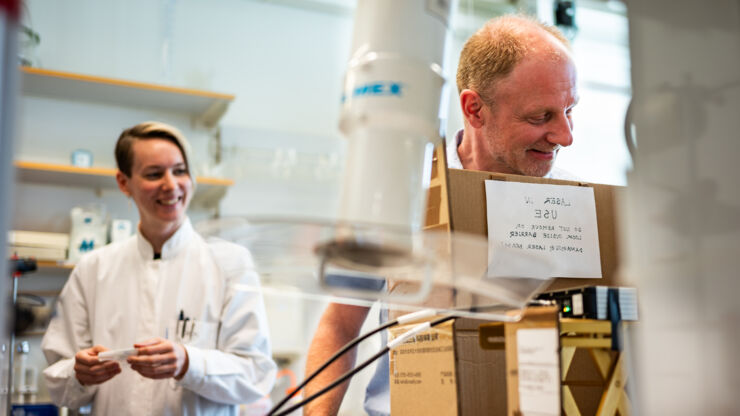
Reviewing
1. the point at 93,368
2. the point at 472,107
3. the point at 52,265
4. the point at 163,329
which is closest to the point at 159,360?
the point at 93,368

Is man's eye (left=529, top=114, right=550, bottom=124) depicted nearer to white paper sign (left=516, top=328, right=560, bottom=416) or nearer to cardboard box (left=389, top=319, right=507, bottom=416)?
cardboard box (left=389, top=319, right=507, bottom=416)

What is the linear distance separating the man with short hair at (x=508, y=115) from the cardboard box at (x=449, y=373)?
0.89 ft

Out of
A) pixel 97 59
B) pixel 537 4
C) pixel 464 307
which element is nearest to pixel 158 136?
pixel 97 59

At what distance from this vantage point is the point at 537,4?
12.2ft

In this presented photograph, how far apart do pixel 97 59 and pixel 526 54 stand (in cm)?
243

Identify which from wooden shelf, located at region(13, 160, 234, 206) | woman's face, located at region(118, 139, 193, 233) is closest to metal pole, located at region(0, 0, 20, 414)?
woman's face, located at region(118, 139, 193, 233)

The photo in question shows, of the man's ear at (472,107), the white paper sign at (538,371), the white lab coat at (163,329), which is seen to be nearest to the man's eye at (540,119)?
the man's ear at (472,107)

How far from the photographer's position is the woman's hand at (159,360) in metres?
1.57

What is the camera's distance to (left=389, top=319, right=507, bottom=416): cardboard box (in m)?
0.70

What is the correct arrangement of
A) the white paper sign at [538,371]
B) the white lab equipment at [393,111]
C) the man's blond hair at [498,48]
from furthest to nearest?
the man's blond hair at [498,48] → the white paper sign at [538,371] → the white lab equipment at [393,111]

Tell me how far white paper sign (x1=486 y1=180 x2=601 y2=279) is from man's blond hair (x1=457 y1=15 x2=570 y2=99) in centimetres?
36

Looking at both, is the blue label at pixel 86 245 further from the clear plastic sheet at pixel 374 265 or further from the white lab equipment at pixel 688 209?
the white lab equipment at pixel 688 209

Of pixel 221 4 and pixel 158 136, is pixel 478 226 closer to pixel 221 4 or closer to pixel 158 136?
pixel 158 136

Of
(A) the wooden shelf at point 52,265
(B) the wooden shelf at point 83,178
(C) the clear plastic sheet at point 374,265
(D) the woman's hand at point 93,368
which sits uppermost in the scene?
(B) the wooden shelf at point 83,178
